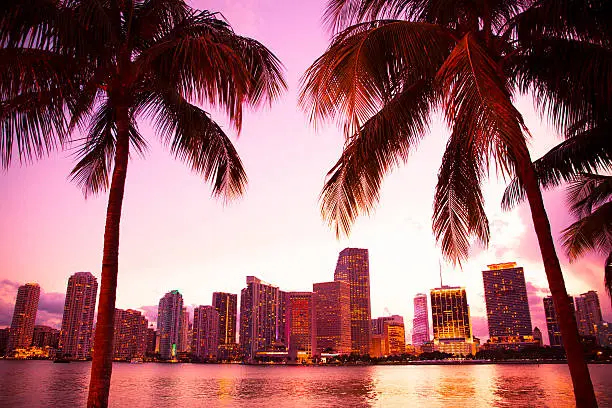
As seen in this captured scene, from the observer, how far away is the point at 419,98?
17.7 feet

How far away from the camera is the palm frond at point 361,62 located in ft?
13.4

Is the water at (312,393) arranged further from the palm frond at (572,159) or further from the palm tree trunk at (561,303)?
the palm tree trunk at (561,303)

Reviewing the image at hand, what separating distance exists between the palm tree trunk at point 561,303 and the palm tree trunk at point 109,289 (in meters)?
4.43

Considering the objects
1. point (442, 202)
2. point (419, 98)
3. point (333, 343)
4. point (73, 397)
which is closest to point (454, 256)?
point (442, 202)

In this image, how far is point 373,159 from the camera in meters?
5.27

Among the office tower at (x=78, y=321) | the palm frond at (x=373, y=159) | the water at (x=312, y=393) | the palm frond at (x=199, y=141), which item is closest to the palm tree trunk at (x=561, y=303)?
the palm frond at (x=373, y=159)

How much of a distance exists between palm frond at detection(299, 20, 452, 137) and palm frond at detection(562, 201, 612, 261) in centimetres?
606

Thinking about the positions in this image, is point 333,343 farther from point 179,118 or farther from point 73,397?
point 179,118

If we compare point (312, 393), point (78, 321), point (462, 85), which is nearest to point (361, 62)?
point (462, 85)

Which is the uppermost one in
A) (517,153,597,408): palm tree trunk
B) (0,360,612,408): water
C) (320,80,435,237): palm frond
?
(320,80,435,237): palm frond

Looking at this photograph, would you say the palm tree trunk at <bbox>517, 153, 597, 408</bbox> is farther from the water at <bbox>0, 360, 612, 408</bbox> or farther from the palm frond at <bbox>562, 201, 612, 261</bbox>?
the water at <bbox>0, 360, 612, 408</bbox>

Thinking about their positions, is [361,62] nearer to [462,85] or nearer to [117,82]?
[462,85]

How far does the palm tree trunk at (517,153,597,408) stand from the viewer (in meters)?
4.07

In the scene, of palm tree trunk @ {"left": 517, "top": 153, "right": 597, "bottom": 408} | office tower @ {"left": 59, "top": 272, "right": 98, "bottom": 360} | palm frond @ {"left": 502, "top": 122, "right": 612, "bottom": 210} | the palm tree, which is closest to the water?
palm frond @ {"left": 502, "top": 122, "right": 612, "bottom": 210}
